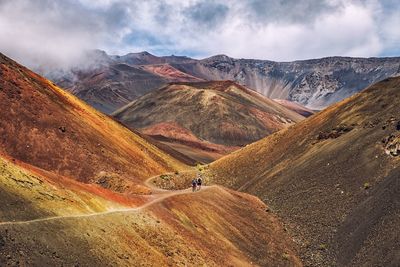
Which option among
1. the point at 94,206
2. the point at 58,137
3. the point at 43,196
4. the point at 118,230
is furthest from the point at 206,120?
the point at 118,230

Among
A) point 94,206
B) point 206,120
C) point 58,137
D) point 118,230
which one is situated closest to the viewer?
point 118,230

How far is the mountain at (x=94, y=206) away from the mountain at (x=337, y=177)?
9.42 feet

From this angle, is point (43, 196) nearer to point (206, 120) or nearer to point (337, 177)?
point (337, 177)

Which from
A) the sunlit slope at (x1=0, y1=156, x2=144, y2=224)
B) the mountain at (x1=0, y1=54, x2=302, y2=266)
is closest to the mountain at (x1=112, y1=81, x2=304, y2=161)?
the mountain at (x1=0, y1=54, x2=302, y2=266)

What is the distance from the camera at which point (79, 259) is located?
2648cm

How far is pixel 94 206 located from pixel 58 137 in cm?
2971

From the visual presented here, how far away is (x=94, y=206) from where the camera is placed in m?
35.1

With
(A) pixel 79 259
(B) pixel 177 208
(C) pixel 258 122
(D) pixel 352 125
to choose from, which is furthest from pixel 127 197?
(C) pixel 258 122

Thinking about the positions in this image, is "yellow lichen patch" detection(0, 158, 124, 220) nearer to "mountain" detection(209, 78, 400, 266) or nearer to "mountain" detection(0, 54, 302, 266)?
"mountain" detection(0, 54, 302, 266)

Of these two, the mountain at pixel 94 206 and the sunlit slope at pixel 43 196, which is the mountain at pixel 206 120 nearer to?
the mountain at pixel 94 206

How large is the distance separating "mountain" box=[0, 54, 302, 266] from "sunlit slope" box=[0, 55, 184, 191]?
0.49 feet

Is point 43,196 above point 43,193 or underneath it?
underneath

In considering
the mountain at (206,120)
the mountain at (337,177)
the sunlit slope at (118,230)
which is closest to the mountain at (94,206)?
the sunlit slope at (118,230)

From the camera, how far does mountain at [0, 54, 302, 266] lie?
27422 millimetres
